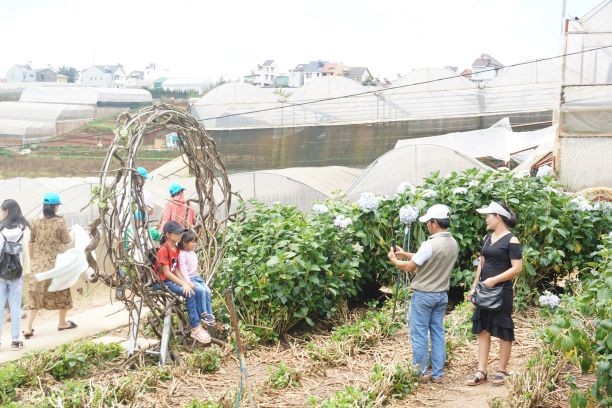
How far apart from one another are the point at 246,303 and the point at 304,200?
16.2 ft

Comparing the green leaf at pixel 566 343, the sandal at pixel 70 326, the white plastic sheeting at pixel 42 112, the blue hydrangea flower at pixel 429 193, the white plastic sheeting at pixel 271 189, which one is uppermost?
the white plastic sheeting at pixel 42 112

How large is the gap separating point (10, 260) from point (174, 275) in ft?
6.86

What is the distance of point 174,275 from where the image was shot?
684 centimetres

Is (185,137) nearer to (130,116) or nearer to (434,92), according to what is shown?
(130,116)

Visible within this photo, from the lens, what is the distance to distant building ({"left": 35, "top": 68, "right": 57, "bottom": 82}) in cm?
7356

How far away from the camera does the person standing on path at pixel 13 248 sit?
786 centimetres

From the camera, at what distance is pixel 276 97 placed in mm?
22766

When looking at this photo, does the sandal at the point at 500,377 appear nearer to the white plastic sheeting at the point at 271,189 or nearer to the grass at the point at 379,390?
the grass at the point at 379,390

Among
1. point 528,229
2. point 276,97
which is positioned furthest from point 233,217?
point 276,97

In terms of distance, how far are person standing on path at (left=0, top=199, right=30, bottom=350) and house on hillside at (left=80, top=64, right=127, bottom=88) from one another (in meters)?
68.1

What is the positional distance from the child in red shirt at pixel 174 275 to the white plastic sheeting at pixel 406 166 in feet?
19.0

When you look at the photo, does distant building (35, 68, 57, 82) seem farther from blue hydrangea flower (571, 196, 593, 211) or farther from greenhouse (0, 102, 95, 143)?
blue hydrangea flower (571, 196, 593, 211)

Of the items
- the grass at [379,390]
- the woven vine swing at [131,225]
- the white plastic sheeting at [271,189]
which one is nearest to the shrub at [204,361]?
the woven vine swing at [131,225]

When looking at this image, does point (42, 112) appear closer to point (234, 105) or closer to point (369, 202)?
point (234, 105)
